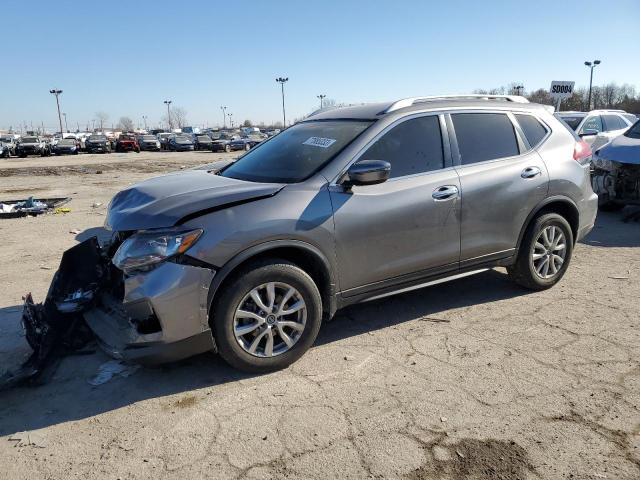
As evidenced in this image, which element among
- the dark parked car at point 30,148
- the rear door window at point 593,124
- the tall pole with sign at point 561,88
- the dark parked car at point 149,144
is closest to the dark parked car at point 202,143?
the dark parked car at point 149,144

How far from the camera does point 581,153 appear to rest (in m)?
5.20

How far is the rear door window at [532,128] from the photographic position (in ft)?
16.1

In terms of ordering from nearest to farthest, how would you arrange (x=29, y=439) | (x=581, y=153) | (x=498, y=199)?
(x=29, y=439) < (x=498, y=199) < (x=581, y=153)

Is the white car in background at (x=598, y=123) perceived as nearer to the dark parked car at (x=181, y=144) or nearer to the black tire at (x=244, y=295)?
the black tire at (x=244, y=295)

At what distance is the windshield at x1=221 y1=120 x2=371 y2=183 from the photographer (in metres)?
3.99

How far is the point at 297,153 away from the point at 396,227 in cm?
104

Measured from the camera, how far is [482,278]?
18.6 feet

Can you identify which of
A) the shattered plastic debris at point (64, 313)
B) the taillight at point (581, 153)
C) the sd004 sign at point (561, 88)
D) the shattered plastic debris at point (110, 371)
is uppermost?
the sd004 sign at point (561, 88)


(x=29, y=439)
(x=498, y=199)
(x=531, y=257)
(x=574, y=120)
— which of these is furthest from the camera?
(x=574, y=120)

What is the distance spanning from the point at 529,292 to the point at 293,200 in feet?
9.38

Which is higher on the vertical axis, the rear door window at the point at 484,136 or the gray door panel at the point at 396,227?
the rear door window at the point at 484,136

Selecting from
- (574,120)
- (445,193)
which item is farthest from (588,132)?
(445,193)

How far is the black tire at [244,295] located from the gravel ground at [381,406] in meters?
0.13

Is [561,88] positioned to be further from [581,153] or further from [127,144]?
[127,144]
